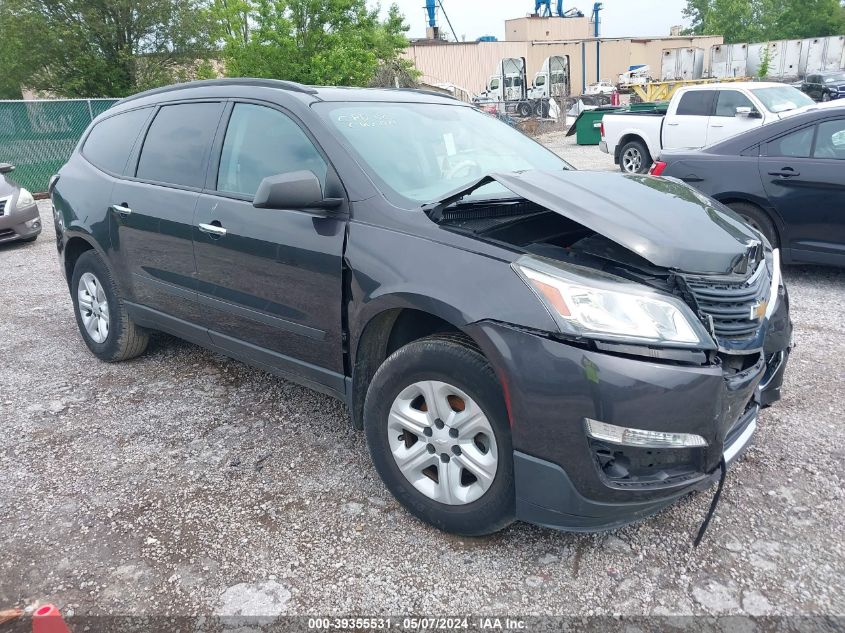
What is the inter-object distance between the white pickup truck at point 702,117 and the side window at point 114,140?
30.0ft

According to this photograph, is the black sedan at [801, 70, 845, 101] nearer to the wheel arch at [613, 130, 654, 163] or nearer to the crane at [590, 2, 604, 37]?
the wheel arch at [613, 130, 654, 163]

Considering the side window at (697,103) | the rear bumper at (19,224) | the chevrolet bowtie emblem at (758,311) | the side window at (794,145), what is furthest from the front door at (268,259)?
the side window at (697,103)

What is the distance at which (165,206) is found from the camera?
386cm

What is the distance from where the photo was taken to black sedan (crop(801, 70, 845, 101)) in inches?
962

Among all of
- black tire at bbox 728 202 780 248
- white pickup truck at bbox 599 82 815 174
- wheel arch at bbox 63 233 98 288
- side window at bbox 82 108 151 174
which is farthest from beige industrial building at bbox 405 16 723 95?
wheel arch at bbox 63 233 98 288

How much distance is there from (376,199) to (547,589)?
5.51ft

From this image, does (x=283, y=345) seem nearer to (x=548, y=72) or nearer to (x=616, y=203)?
(x=616, y=203)

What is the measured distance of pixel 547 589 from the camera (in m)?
2.46

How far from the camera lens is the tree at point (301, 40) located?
68.4ft

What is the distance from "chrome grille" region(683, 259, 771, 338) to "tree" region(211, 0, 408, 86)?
65.7ft

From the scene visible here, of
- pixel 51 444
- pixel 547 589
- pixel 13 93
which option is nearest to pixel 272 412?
pixel 51 444

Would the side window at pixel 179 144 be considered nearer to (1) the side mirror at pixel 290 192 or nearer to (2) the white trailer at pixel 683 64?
(1) the side mirror at pixel 290 192

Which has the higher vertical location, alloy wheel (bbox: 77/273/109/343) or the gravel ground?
alloy wheel (bbox: 77/273/109/343)

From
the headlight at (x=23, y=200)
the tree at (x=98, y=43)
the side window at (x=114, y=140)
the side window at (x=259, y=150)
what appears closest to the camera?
the side window at (x=259, y=150)
